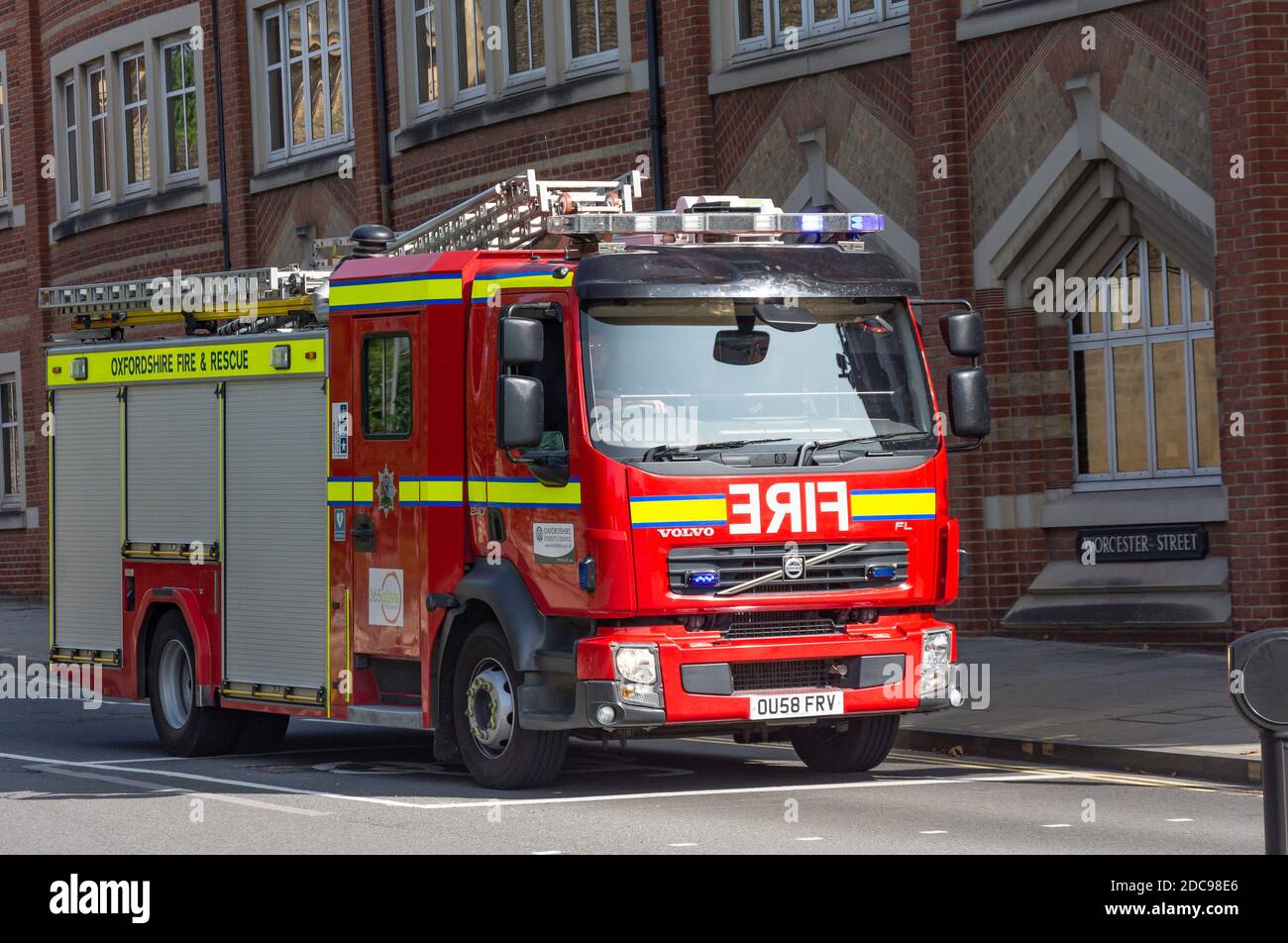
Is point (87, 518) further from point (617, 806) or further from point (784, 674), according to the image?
point (784, 674)

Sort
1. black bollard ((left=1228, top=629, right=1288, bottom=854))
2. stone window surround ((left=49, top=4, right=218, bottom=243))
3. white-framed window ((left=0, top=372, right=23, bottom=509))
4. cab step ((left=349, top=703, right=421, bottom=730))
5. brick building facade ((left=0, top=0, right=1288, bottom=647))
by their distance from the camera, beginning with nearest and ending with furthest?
black bollard ((left=1228, top=629, right=1288, bottom=854)) → cab step ((left=349, top=703, right=421, bottom=730)) → brick building facade ((left=0, top=0, right=1288, bottom=647)) → stone window surround ((left=49, top=4, right=218, bottom=243)) → white-framed window ((left=0, top=372, right=23, bottom=509))

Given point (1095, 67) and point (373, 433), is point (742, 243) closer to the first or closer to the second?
point (373, 433)

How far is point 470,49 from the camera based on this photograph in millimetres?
25344

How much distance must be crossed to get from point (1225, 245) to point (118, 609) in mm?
8451

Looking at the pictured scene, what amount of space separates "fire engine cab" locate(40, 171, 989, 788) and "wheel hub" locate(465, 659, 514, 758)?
2 centimetres

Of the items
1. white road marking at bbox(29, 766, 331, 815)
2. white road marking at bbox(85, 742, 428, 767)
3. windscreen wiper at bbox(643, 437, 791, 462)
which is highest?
windscreen wiper at bbox(643, 437, 791, 462)

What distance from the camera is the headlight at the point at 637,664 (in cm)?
1112

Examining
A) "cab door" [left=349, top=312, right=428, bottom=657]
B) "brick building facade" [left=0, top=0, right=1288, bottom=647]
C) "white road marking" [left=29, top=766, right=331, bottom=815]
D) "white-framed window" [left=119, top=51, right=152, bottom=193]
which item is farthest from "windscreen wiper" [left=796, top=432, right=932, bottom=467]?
"white-framed window" [left=119, top=51, right=152, bottom=193]

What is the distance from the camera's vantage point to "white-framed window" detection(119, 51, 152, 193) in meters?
31.1

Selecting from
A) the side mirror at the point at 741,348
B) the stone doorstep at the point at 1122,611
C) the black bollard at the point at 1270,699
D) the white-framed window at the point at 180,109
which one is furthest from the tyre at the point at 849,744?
the white-framed window at the point at 180,109

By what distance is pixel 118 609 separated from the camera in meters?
15.0

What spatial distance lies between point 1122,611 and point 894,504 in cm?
660

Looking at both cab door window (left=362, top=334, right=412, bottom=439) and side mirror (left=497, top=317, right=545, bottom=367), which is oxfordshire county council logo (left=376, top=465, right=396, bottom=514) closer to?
cab door window (left=362, top=334, right=412, bottom=439)

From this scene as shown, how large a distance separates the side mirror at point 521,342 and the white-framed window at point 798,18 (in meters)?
9.76
